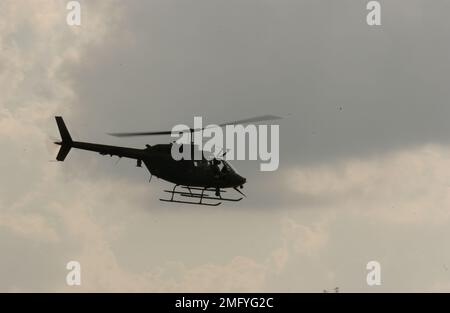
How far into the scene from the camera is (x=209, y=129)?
6341cm
